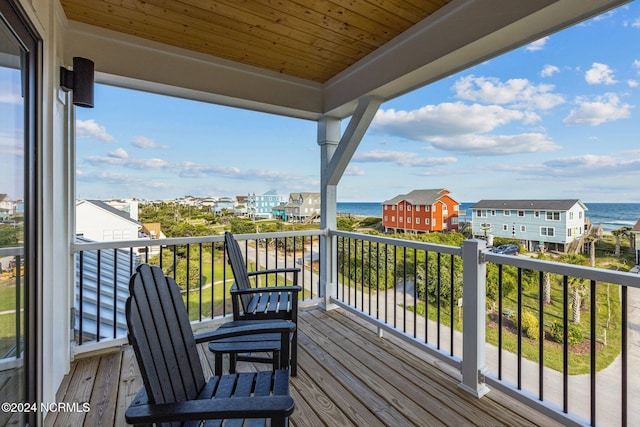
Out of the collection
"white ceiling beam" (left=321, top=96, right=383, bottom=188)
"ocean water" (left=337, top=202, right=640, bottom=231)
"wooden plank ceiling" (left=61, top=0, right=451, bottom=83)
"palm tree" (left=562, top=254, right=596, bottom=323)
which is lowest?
"palm tree" (left=562, top=254, right=596, bottom=323)

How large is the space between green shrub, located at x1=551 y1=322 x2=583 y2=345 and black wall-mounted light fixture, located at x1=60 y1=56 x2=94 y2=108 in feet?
11.3

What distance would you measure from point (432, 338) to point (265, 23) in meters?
3.08

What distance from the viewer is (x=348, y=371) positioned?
2.29 meters

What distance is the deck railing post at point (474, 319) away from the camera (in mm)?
1992

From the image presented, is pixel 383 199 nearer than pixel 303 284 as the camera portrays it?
Yes

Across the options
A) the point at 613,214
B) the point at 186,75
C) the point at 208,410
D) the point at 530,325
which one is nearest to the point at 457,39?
the point at 613,214

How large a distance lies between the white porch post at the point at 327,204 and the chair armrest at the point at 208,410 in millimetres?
2771

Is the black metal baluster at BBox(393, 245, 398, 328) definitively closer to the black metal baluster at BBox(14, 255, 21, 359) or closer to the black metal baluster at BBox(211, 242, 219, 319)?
the black metal baluster at BBox(211, 242, 219, 319)

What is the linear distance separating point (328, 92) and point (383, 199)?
57.2 inches

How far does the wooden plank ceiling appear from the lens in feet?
7.19

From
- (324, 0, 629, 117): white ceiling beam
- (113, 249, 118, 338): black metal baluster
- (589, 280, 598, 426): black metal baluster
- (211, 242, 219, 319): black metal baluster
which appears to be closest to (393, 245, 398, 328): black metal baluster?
(589, 280, 598, 426): black metal baluster

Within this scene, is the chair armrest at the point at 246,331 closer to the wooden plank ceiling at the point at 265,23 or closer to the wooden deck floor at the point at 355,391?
the wooden deck floor at the point at 355,391

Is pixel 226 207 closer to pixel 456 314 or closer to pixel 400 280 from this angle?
pixel 400 280

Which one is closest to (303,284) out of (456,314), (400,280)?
(400,280)
